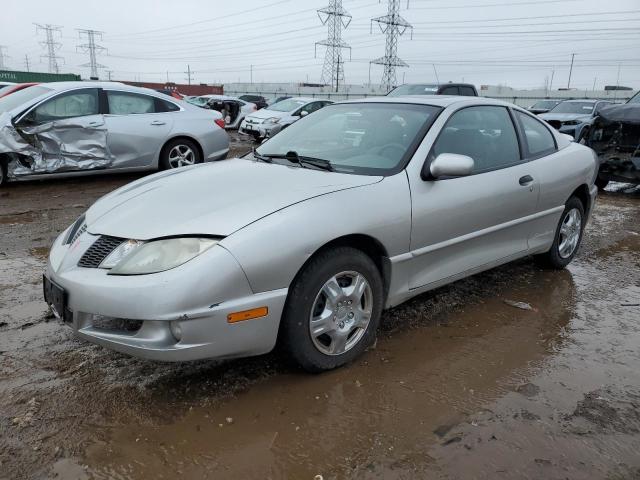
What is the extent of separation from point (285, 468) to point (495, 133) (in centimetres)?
291

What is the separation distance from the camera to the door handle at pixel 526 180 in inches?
155

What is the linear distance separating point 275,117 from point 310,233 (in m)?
14.0

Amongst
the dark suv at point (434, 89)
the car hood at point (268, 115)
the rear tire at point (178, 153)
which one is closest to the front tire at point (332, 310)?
the rear tire at point (178, 153)

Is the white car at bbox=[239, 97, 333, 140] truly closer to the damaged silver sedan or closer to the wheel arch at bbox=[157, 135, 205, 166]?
the wheel arch at bbox=[157, 135, 205, 166]

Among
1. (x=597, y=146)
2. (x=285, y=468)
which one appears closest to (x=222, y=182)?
(x=285, y=468)

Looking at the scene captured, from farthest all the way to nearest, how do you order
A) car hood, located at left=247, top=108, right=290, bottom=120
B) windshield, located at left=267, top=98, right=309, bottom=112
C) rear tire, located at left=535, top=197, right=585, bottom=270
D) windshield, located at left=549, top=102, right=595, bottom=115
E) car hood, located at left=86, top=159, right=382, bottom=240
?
windshield, located at left=267, top=98, right=309, bottom=112 < car hood, located at left=247, top=108, right=290, bottom=120 < windshield, located at left=549, top=102, right=595, bottom=115 < rear tire, located at left=535, top=197, right=585, bottom=270 < car hood, located at left=86, top=159, right=382, bottom=240

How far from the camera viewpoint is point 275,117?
52.7 feet

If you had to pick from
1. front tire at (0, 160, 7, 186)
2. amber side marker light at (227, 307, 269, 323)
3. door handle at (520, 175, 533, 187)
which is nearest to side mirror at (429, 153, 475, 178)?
door handle at (520, 175, 533, 187)

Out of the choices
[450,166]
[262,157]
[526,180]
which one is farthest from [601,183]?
[262,157]

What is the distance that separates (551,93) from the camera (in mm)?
42875

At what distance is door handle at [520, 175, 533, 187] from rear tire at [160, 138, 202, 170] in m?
5.60

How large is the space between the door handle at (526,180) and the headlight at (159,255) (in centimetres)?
250

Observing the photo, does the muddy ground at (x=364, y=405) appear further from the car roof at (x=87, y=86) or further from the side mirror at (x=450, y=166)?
the car roof at (x=87, y=86)

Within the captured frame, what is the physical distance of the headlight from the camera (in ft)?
8.03
